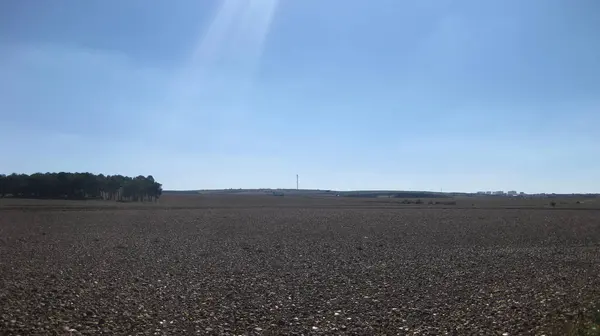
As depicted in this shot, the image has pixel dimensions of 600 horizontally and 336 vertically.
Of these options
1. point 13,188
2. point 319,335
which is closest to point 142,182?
point 13,188

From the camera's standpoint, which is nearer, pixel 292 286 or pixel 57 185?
pixel 292 286

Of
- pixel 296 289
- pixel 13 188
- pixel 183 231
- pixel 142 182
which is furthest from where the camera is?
pixel 142 182

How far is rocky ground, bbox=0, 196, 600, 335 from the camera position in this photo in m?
11.8

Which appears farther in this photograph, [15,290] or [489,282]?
[489,282]

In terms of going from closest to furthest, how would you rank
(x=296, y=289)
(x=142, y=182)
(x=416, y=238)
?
Answer: 1. (x=296, y=289)
2. (x=416, y=238)
3. (x=142, y=182)

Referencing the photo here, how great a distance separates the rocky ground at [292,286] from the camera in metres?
11.8

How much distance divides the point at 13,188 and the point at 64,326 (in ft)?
348

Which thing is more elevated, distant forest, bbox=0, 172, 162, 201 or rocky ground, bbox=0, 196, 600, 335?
distant forest, bbox=0, 172, 162, 201

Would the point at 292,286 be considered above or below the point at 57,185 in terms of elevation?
below

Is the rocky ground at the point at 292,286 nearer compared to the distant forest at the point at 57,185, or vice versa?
the rocky ground at the point at 292,286

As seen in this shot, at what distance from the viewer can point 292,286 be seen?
55.2 ft

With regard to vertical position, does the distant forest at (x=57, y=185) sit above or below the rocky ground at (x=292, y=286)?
above

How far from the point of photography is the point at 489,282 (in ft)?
57.7

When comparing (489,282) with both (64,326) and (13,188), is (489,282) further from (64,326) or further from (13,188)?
(13,188)
